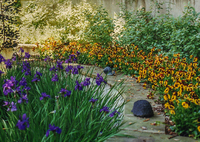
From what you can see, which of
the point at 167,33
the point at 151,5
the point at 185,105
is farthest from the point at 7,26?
the point at 185,105

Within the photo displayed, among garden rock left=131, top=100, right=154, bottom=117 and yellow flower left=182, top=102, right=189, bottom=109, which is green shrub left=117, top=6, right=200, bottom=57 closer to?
garden rock left=131, top=100, right=154, bottom=117

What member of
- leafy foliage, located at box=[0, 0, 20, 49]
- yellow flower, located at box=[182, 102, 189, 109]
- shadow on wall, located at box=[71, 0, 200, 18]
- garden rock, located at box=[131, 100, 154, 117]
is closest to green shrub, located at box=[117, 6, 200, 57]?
shadow on wall, located at box=[71, 0, 200, 18]

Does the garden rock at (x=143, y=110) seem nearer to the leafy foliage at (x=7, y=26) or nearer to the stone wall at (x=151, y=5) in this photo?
the stone wall at (x=151, y=5)

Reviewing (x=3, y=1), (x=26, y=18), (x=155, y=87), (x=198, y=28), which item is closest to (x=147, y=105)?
(x=155, y=87)

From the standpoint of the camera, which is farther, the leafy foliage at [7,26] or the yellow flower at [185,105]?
the leafy foliage at [7,26]

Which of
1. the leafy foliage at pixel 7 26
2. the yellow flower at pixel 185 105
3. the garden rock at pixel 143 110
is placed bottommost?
the garden rock at pixel 143 110

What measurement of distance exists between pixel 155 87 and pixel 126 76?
49.2 inches

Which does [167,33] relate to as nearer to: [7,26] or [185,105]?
[185,105]

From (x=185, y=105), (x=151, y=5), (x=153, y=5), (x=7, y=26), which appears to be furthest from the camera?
(x=7, y=26)

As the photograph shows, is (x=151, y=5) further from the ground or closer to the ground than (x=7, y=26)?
further from the ground

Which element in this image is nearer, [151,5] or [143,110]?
[143,110]

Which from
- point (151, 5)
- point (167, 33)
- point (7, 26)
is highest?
point (151, 5)

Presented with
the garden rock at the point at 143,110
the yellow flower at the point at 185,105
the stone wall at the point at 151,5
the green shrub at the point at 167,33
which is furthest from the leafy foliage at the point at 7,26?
the yellow flower at the point at 185,105

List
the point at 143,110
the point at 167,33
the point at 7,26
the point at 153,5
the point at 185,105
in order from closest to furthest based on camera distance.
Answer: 1. the point at 185,105
2. the point at 143,110
3. the point at 167,33
4. the point at 153,5
5. the point at 7,26
